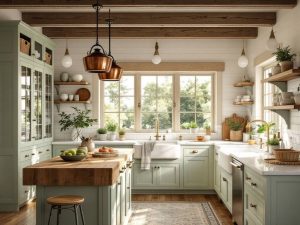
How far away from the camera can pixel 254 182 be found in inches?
167

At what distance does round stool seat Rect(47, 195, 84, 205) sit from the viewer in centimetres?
373

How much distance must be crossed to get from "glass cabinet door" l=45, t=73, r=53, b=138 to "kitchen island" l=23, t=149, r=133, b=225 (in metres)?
3.36

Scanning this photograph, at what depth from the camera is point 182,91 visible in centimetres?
841

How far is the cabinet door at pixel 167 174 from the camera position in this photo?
24.6 feet

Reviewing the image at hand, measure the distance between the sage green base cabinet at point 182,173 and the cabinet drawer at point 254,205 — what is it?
109 inches

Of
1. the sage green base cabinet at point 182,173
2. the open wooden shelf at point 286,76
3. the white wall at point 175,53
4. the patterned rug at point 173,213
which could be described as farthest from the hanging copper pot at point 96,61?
the white wall at point 175,53

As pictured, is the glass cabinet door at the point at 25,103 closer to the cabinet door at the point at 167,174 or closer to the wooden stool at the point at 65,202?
the cabinet door at the point at 167,174

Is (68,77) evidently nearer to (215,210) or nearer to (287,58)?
(215,210)

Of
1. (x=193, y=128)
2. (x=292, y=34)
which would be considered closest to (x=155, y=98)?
(x=193, y=128)

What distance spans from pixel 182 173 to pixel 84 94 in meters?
2.49

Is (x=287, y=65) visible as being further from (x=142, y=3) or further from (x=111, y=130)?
(x=111, y=130)

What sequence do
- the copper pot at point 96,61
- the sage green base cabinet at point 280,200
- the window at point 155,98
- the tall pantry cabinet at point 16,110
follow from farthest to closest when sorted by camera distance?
the window at point 155,98 → the tall pantry cabinet at point 16,110 → the sage green base cabinet at point 280,200 → the copper pot at point 96,61

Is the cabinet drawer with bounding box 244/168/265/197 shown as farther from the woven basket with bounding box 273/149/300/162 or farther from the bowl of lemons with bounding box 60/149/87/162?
the bowl of lemons with bounding box 60/149/87/162

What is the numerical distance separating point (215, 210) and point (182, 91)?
2.86 metres
